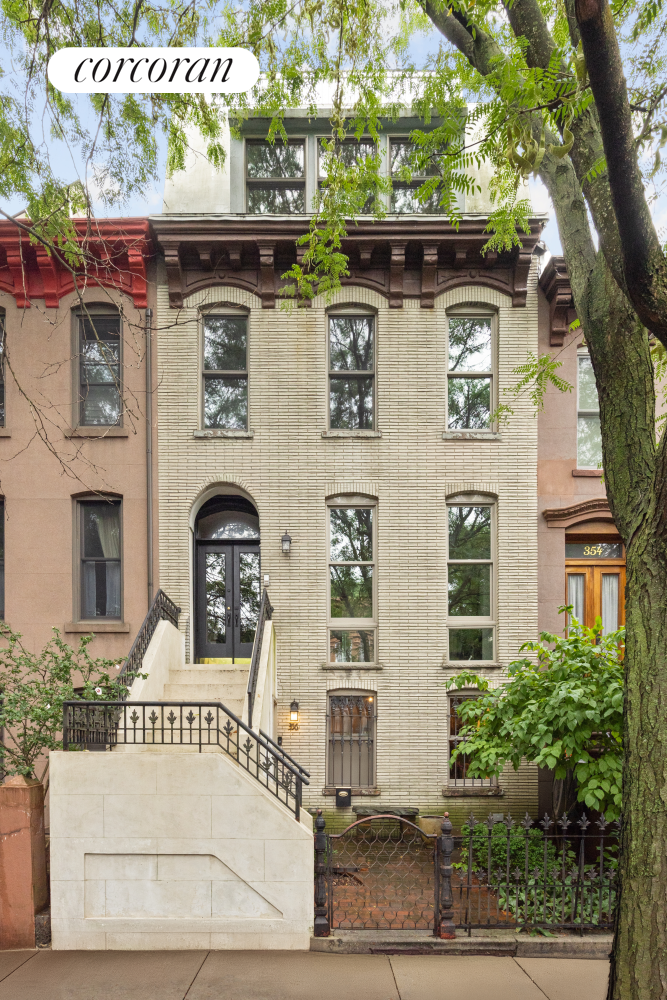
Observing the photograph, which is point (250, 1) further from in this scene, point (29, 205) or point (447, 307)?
point (447, 307)

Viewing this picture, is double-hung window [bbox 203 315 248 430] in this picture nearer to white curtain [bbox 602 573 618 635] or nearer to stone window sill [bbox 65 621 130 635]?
stone window sill [bbox 65 621 130 635]

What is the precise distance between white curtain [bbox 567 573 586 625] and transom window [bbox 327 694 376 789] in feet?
12.9

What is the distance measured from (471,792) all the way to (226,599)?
5.20 meters

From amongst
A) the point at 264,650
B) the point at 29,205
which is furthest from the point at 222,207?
the point at 264,650

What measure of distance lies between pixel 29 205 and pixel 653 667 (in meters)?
6.13

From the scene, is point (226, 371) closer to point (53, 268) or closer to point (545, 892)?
point (53, 268)

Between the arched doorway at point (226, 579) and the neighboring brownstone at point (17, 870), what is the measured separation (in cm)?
455

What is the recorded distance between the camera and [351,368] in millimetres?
10828

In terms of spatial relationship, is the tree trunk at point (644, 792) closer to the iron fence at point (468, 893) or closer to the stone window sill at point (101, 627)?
the iron fence at point (468, 893)

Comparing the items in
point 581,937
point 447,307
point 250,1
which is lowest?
point 581,937

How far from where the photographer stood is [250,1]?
561cm

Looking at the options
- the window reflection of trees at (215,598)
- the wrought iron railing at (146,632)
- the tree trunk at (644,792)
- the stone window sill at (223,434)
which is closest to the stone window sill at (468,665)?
the window reflection of trees at (215,598)

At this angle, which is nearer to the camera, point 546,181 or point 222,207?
point 546,181

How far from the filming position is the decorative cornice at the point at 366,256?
10.1 m
